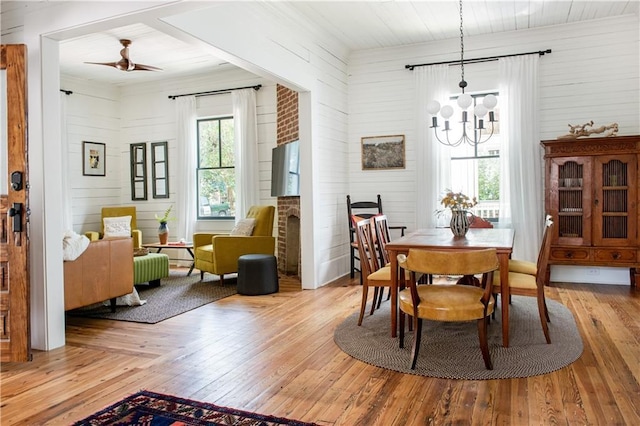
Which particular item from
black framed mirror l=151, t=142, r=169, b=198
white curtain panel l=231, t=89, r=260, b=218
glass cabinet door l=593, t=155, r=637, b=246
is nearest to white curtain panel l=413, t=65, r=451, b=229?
glass cabinet door l=593, t=155, r=637, b=246

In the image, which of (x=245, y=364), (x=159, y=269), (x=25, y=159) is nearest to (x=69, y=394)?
(x=245, y=364)

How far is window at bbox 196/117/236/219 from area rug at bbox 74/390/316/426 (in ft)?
17.5

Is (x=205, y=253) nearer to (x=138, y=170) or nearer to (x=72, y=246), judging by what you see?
(x=72, y=246)

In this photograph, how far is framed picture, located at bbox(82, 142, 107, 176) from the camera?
8102 mm

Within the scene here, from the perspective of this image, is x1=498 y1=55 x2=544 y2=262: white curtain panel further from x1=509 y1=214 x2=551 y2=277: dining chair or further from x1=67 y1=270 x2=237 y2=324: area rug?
x1=67 y1=270 x2=237 y2=324: area rug

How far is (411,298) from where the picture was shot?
3137 mm

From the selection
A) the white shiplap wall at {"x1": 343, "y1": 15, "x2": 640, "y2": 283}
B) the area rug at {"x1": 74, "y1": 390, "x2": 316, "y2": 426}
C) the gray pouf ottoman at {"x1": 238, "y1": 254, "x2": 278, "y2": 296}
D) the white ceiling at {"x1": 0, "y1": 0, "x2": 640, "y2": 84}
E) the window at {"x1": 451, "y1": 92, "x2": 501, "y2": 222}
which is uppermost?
the white ceiling at {"x1": 0, "y1": 0, "x2": 640, "y2": 84}

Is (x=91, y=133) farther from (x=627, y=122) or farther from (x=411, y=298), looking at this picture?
(x=627, y=122)

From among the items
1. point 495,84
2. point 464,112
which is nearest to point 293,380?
point 464,112

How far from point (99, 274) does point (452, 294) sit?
3.09 metres

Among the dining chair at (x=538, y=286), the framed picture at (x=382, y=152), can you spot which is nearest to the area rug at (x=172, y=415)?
the dining chair at (x=538, y=286)

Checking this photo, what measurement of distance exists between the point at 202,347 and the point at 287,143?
3540mm

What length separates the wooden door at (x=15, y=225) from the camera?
131 inches

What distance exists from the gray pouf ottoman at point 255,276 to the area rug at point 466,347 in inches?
57.5
